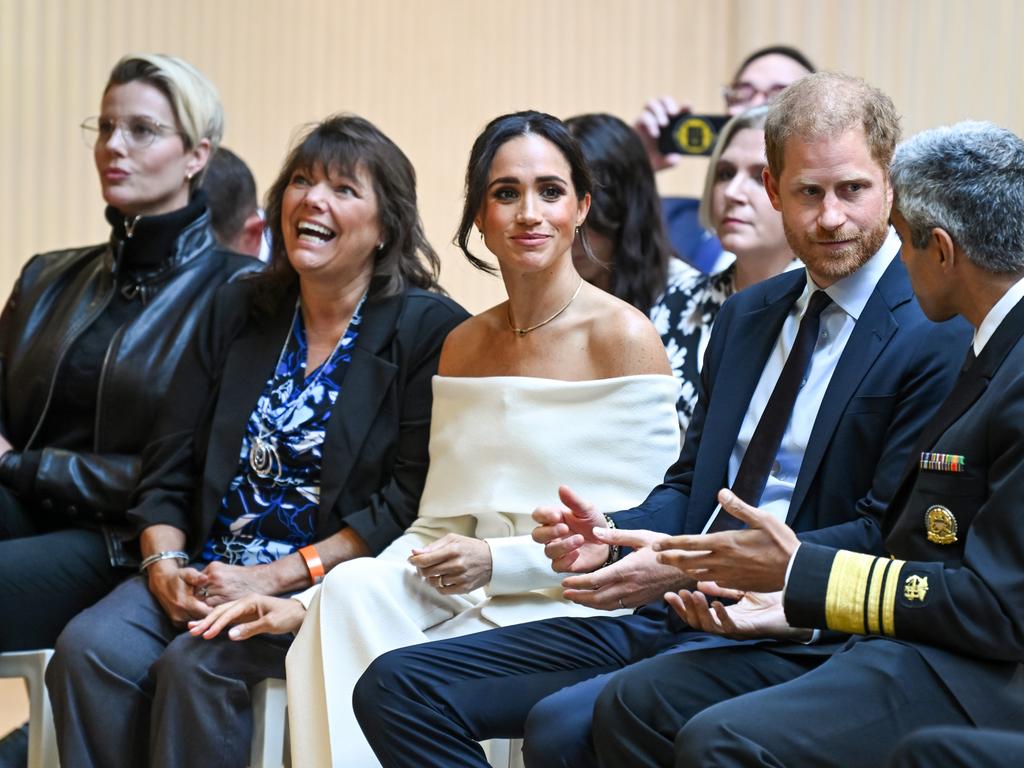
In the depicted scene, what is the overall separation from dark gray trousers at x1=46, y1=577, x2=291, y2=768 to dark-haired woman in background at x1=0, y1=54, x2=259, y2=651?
0.98ft

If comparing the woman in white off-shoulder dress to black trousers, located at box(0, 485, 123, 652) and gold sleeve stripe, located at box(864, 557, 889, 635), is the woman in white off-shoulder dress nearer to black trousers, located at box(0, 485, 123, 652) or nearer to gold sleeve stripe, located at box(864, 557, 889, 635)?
black trousers, located at box(0, 485, 123, 652)

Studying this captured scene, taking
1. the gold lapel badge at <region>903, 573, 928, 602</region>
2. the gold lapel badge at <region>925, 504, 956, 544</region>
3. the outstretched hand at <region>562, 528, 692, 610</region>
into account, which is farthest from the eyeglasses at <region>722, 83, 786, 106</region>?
the gold lapel badge at <region>903, 573, 928, 602</region>

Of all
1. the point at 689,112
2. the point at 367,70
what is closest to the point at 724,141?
the point at 689,112

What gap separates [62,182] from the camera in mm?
6133

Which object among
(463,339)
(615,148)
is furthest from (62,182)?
(463,339)

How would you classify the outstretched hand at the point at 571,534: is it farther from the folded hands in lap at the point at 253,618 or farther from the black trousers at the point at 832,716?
the folded hands in lap at the point at 253,618

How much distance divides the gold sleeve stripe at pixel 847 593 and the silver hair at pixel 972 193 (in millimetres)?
465

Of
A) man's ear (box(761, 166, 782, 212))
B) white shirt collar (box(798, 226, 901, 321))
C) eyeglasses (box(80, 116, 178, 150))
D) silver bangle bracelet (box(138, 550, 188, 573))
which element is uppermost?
man's ear (box(761, 166, 782, 212))

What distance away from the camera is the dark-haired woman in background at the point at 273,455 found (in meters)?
3.05

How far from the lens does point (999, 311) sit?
210 cm

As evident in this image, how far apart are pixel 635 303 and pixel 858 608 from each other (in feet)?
6.03

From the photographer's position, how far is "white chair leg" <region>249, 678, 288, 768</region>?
3.01 meters

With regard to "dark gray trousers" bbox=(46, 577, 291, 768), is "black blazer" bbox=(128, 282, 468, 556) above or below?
above

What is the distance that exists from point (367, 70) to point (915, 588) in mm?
4707
